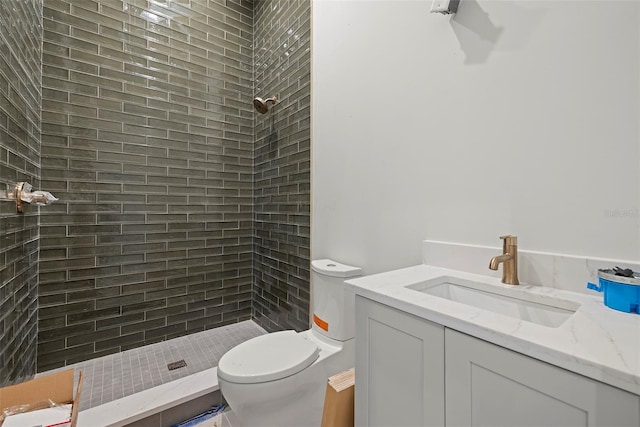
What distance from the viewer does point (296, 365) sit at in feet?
4.11

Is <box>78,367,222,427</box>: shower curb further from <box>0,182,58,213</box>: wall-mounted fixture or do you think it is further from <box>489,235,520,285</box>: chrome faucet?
<box>489,235,520,285</box>: chrome faucet

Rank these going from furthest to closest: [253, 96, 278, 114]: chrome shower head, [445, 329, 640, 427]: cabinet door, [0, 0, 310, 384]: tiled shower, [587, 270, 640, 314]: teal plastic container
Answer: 1. [253, 96, 278, 114]: chrome shower head
2. [0, 0, 310, 384]: tiled shower
3. [587, 270, 640, 314]: teal plastic container
4. [445, 329, 640, 427]: cabinet door

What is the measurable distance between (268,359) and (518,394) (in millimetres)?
1022

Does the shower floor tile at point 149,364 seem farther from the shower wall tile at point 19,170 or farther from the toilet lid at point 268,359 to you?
the toilet lid at point 268,359

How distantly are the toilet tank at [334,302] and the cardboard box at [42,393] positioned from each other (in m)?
1.02

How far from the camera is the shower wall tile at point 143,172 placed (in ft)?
6.02

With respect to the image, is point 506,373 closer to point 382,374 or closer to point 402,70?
point 382,374

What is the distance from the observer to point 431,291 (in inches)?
40.4

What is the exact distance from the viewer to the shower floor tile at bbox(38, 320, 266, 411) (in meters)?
1.61

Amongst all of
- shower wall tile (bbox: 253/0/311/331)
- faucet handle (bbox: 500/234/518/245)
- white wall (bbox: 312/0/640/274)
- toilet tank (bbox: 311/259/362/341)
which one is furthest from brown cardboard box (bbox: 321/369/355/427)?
shower wall tile (bbox: 253/0/311/331)

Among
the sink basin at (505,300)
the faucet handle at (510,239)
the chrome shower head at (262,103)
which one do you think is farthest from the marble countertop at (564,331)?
the chrome shower head at (262,103)

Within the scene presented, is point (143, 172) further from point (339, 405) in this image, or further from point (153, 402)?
point (339, 405)

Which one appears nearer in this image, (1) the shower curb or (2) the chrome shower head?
(1) the shower curb

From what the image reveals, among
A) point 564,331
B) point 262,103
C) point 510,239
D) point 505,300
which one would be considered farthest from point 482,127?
point 262,103
